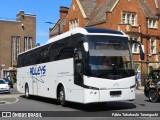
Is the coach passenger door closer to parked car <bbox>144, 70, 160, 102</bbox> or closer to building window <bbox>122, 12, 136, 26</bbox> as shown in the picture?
parked car <bbox>144, 70, 160, 102</bbox>

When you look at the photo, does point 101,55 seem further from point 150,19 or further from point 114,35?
point 150,19

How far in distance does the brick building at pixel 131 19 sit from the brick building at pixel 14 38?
34.5m

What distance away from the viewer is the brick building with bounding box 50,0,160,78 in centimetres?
4519

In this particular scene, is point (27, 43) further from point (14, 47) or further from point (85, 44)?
point (85, 44)

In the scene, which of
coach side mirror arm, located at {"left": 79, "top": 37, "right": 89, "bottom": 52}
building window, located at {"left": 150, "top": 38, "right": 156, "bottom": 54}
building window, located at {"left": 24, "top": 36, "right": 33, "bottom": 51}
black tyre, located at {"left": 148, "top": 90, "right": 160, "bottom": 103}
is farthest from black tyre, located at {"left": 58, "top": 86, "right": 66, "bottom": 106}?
building window, located at {"left": 24, "top": 36, "right": 33, "bottom": 51}

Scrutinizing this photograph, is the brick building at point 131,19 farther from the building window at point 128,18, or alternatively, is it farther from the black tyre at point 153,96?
the black tyre at point 153,96

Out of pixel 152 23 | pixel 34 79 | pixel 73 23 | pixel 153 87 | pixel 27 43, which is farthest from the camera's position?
pixel 27 43

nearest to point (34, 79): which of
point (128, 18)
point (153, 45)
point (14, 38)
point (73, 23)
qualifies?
point (128, 18)

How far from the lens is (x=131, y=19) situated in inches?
1848

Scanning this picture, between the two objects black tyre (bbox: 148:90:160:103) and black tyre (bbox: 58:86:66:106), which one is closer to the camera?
black tyre (bbox: 58:86:66:106)

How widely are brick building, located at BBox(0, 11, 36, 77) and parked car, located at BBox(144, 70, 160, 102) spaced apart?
2522 inches

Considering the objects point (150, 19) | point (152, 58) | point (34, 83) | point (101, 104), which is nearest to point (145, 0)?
point (150, 19)

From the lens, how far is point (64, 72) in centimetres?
1719

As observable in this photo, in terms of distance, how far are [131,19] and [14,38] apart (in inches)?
1804
